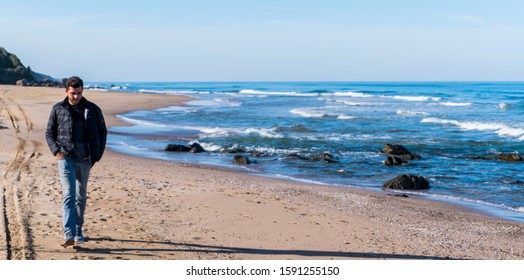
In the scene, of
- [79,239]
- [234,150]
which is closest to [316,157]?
[234,150]

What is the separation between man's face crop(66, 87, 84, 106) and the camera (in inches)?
242

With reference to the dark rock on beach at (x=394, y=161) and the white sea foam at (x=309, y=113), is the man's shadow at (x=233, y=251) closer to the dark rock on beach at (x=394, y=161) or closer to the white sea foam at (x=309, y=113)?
the dark rock on beach at (x=394, y=161)

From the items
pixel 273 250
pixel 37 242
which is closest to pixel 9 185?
pixel 37 242

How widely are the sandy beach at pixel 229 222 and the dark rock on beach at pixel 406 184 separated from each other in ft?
3.33

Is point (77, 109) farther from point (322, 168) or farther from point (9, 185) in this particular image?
point (322, 168)

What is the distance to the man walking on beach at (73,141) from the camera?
6.19 meters

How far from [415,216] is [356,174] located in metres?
5.42

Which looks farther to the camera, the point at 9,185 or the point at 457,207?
the point at 457,207

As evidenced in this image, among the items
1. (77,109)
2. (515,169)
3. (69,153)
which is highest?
(77,109)

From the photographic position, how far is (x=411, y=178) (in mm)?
13484

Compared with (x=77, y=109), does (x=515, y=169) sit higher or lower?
lower

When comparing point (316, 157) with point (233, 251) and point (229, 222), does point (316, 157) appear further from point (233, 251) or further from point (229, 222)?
point (233, 251)

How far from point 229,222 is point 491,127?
25.0 m

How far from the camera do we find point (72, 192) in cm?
636
